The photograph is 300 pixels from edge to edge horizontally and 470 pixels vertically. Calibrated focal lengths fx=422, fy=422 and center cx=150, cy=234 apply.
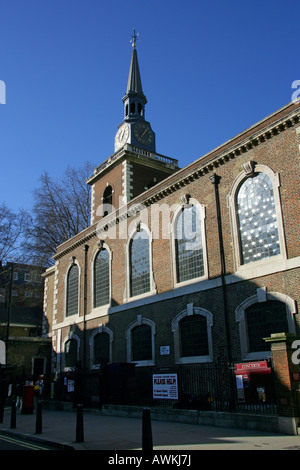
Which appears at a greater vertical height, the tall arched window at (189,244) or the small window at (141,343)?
the tall arched window at (189,244)

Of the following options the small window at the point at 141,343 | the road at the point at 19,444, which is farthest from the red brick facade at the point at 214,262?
the road at the point at 19,444

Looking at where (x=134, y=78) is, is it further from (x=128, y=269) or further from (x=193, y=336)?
(x=193, y=336)

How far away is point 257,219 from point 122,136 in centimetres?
2022

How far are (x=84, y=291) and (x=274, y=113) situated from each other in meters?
17.5

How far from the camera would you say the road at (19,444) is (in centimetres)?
1028

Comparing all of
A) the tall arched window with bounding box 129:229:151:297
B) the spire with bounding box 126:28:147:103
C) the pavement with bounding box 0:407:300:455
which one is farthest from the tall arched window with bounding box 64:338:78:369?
the spire with bounding box 126:28:147:103

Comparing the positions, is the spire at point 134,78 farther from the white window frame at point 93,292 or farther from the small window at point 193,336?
the small window at point 193,336

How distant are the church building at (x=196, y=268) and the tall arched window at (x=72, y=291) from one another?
14.1 inches

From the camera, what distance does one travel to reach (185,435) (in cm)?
1130

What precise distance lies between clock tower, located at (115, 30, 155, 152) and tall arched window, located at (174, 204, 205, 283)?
14134 mm

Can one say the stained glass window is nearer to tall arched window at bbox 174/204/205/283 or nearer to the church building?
the church building

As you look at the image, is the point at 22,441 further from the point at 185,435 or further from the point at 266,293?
the point at 266,293

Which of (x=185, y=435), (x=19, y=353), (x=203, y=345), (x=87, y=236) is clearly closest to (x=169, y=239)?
Answer: (x=203, y=345)

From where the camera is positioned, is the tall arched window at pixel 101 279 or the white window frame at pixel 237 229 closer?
the white window frame at pixel 237 229
